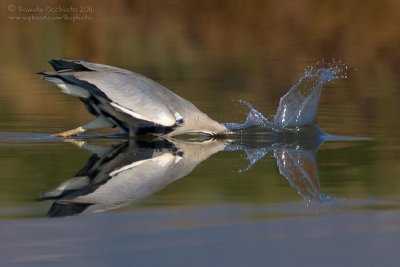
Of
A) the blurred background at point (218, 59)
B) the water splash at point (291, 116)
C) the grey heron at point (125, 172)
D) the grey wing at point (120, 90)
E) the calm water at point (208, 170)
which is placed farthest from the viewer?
the water splash at point (291, 116)

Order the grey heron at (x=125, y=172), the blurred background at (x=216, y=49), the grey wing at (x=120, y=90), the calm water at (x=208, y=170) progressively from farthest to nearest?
the blurred background at (x=216, y=49)
the grey wing at (x=120, y=90)
the grey heron at (x=125, y=172)
the calm water at (x=208, y=170)

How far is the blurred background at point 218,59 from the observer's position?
29.7 feet

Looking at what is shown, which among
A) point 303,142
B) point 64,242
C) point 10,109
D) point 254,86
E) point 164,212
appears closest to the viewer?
point 64,242

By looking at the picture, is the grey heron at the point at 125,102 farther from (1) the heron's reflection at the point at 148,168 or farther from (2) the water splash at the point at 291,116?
(2) the water splash at the point at 291,116

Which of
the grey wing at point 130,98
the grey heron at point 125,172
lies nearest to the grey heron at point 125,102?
the grey wing at point 130,98

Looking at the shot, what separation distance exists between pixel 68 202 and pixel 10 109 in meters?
4.82

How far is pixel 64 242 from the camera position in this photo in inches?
238

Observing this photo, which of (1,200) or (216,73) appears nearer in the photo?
(1,200)

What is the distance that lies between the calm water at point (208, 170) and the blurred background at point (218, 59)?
29 mm

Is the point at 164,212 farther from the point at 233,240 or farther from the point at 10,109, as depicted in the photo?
the point at 10,109

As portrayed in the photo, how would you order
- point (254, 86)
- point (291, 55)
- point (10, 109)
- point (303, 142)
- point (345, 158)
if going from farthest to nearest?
1. point (291, 55)
2. point (254, 86)
3. point (10, 109)
4. point (303, 142)
5. point (345, 158)

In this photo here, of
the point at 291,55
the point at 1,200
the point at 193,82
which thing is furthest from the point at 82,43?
the point at 1,200

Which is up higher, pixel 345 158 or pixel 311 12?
pixel 311 12

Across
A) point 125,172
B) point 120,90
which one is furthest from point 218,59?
point 125,172
